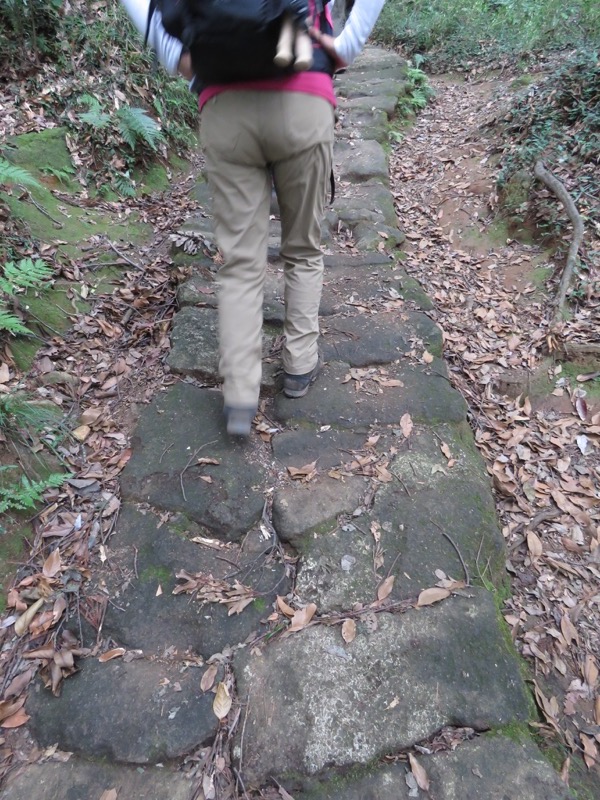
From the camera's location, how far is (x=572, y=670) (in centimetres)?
212

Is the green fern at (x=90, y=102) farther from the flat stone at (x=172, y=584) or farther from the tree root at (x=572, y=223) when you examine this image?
the tree root at (x=572, y=223)

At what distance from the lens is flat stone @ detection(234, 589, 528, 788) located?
164cm

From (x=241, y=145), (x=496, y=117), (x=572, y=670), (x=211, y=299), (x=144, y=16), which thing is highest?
(x=144, y=16)

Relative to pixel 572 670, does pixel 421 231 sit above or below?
above

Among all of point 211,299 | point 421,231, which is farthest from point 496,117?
point 211,299

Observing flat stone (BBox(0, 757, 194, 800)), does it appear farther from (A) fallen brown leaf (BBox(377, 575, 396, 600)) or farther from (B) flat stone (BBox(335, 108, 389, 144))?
(B) flat stone (BBox(335, 108, 389, 144))

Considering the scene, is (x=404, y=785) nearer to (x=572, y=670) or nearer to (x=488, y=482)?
(x=572, y=670)

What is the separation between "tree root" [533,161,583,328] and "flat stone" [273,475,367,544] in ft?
7.56

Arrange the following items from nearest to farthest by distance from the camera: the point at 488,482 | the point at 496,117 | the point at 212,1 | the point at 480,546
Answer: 1. the point at 212,1
2. the point at 480,546
3. the point at 488,482
4. the point at 496,117

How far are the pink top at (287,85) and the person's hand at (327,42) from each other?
0.23 feet

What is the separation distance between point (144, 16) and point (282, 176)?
2.49ft

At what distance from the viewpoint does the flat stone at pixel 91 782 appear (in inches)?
61.3

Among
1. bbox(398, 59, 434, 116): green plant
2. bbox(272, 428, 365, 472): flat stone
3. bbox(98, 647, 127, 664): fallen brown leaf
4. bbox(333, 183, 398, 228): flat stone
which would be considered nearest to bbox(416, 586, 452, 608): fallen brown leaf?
bbox(272, 428, 365, 472): flat stone

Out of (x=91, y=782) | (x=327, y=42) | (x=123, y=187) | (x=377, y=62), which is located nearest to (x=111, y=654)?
(x=91, y=782)
